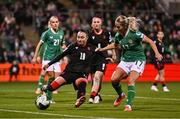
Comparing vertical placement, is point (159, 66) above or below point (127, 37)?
below

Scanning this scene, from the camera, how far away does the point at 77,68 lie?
61.8ft

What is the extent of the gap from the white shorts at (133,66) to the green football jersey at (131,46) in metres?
0.10

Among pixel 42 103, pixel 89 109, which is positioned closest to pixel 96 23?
pixel 89 109

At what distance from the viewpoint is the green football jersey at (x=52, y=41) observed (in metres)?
22.1

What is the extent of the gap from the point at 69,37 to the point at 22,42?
2.78m

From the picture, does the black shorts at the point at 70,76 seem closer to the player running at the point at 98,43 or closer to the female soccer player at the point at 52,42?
the player running at the point at 98,43

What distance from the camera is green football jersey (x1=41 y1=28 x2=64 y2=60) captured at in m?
22.1

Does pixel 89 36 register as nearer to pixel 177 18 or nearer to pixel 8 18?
pixel 8 18

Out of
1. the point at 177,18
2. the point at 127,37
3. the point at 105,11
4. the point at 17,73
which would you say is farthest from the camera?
the point at 177,18

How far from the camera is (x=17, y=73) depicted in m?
38.0

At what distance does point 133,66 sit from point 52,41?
4705 mm

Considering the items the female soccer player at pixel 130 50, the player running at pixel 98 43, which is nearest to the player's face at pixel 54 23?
the player running at pixel 98 43

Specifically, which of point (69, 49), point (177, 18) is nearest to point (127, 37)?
point (69, 49)

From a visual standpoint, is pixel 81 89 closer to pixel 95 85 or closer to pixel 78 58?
pixel 78 58
